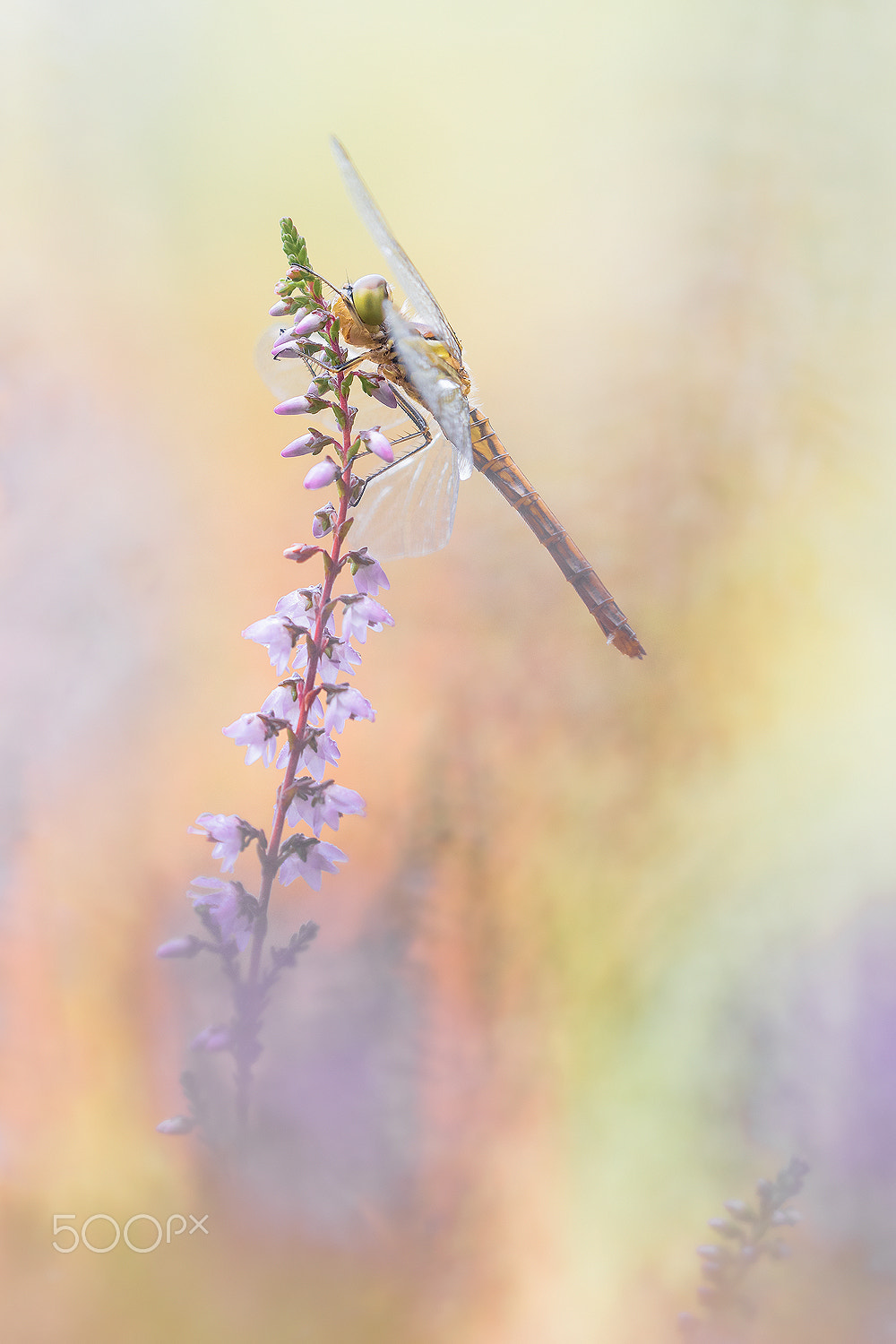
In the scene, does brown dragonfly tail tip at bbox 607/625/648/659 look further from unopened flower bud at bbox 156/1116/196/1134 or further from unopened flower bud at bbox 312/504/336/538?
unopened flower bud at bbox 156/1116/196/1134

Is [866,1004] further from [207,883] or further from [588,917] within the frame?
[207,883]

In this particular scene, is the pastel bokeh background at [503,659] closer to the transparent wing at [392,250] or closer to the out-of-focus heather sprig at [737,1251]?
the out-of-focus heather sprig at [737,1251]

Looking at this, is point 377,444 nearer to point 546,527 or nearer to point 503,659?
point 546,527

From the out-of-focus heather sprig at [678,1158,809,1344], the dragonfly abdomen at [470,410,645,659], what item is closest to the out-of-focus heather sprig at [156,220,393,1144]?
the dragonfly abdomen at [470,410,645,659]

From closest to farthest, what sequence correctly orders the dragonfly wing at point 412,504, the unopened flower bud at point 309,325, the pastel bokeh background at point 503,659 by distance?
1. the unopened flower bud at point 309,325
2. the dragonfly wing at point 412,504
3. the pastel bokeh background at point 503,659

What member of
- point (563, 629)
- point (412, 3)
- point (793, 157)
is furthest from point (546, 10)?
point (563, 629)

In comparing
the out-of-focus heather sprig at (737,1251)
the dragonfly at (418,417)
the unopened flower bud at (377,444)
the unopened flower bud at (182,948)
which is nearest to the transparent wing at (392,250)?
the dragonfly at (418,417)

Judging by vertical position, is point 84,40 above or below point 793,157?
below
